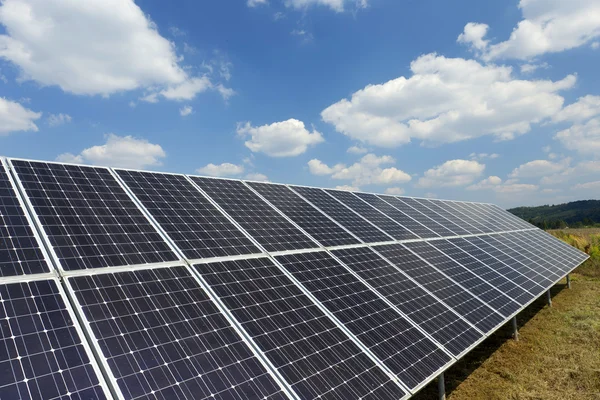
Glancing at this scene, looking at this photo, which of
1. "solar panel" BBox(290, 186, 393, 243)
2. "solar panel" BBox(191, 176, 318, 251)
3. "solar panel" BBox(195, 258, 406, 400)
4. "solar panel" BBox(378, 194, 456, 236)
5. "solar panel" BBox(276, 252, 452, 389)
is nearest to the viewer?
"solar panel" BBox(195, 258, 406, 400)


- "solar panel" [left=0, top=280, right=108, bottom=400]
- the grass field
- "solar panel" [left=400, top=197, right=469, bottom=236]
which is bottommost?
the grass field

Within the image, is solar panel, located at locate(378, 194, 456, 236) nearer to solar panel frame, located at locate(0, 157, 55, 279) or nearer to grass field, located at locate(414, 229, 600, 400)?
grass field, located at locate(414, 229, 600, 400)

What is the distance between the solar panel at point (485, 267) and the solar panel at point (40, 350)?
55.1 ft

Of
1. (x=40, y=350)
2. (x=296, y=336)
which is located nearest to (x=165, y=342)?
(x=40, y=350)

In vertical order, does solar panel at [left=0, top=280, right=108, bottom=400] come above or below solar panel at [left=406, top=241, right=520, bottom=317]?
above

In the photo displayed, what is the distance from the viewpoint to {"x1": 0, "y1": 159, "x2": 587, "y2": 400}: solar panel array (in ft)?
20.8

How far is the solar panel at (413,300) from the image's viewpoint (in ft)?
37.0

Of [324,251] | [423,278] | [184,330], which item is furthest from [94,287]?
[423,278]

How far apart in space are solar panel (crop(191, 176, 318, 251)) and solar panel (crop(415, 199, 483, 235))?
14.8 metres

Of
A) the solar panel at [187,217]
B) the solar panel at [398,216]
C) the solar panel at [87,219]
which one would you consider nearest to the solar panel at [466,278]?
the solar panel at [398,216]

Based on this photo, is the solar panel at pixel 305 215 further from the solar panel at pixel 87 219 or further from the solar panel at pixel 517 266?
the solar panel at pixel 517 266

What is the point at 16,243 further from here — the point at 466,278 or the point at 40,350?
the point at 466,278

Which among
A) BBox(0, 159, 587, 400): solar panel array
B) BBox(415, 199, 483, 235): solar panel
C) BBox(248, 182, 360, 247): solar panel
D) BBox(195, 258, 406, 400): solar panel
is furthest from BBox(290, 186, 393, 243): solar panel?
BBox(415, 199, 483, 235): solar panel

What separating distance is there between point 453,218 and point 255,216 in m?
20.0
